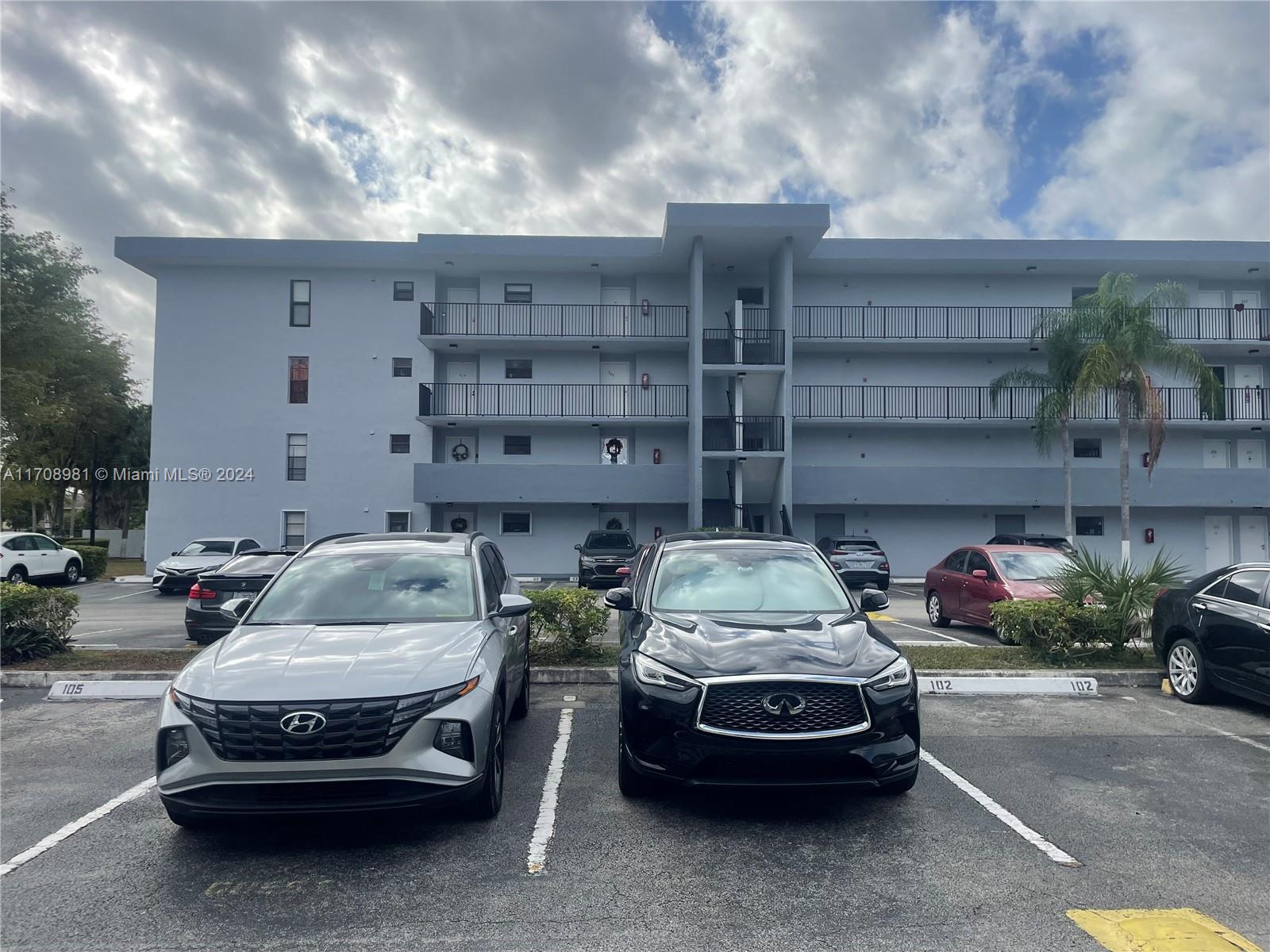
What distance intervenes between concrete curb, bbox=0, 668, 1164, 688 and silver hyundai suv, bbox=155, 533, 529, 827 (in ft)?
11.1

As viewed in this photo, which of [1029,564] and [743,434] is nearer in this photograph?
[1029,564]

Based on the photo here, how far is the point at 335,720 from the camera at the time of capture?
399 centimetres

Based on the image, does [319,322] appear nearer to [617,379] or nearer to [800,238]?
[617,379]

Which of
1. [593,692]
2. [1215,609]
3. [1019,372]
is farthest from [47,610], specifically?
[1019,372]

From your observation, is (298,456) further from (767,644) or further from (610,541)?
(767,644)

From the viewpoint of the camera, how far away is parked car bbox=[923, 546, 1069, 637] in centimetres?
1138

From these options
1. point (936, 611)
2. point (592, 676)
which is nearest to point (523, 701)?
point (592, 676)

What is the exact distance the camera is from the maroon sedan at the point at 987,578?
37.3ft

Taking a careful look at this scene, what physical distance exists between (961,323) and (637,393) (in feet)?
36.3

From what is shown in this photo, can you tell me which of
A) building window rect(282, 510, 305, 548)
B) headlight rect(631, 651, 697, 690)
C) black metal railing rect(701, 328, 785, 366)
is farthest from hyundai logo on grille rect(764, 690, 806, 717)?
building window rect(282, 510, 305, 548)

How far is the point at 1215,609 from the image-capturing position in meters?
7.45

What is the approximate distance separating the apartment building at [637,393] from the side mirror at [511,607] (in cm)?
1858

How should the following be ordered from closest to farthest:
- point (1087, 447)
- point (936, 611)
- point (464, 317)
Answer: point (936, 611) → point (464, 317) → point (1087, 447)

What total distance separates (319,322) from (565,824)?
24.6 metres
